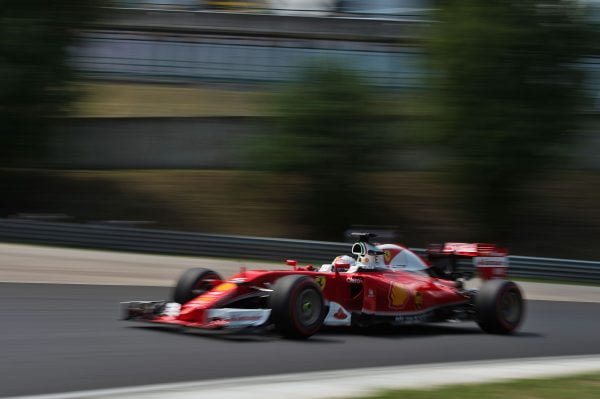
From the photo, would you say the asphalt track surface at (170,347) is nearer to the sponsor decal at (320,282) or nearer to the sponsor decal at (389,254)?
the sponsor decal at (320,282)

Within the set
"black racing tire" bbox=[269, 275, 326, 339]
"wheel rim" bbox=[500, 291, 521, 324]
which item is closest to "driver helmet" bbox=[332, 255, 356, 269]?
"black racing tire" bbox=[269, 275, 326, 339]

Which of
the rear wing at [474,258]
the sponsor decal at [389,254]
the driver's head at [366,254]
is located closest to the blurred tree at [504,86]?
the rear wing at [474,258]

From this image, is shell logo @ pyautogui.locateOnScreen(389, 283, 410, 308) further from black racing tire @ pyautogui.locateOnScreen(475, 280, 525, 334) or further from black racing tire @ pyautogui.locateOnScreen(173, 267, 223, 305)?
black racing tire @ pyautogui.locateOnScreen(173, 267, 223, 305)

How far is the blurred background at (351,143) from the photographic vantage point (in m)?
22.4

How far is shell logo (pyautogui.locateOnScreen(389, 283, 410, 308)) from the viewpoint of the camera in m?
10.2

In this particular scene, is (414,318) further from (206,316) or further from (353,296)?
(206,316)

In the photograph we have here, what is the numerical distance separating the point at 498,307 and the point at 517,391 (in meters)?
4.18

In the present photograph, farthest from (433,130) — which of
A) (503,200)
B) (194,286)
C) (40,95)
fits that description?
(194,286)

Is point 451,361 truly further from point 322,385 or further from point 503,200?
point 503,200

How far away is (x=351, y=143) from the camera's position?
23.5 meters

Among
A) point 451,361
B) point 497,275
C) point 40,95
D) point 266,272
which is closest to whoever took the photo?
point 451,361

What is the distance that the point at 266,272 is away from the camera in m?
9.47

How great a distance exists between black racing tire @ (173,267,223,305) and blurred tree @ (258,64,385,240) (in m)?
13.1

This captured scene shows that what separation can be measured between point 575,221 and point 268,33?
1725 cm
